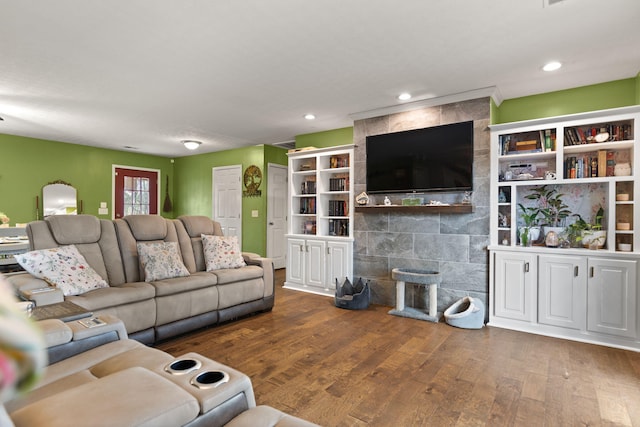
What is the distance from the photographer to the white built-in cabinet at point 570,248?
119 inches

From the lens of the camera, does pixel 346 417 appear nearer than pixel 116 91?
Yes

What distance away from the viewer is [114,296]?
108 inches

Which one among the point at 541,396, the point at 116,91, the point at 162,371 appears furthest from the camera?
the point at 116,91

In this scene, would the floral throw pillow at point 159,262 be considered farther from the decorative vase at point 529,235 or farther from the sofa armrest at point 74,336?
the decorative vase at point 529,235

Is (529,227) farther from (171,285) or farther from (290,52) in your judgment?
(171,285)

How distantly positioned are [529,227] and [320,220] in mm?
2578

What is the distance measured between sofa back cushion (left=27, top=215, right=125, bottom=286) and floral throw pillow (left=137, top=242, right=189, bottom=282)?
9.1 inches

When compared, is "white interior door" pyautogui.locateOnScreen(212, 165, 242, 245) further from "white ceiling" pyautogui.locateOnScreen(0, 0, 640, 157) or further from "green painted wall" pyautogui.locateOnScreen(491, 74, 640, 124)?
"green painted wall" pyautogui.locateOnScreen(491, 74, 640, 124)

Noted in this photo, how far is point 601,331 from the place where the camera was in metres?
3.08

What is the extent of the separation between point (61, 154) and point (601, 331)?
805cm

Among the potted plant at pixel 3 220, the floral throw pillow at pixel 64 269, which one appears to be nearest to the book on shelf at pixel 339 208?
the floral throw pillow at pixel 64 269

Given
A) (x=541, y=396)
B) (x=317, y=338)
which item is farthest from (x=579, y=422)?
(x=317, y=338)

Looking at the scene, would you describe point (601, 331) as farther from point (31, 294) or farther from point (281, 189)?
point (281, 189)

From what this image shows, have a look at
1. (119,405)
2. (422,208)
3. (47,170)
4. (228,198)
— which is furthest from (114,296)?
(47,170)
